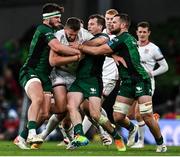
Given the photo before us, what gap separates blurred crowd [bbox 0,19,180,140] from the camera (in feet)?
91.6

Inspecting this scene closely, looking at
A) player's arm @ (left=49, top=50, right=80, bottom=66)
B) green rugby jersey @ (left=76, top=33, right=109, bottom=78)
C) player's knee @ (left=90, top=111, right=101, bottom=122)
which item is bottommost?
player's knee @ (left=90, top=111, right=101, bottom=122)

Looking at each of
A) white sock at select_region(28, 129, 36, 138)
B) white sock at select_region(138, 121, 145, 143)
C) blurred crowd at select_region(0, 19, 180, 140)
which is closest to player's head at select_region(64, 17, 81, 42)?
white sock at select_region(28, 129, 36, 138)

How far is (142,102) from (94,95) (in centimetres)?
85

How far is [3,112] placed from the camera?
2802 cm

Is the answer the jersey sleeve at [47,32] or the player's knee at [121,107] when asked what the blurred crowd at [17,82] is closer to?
the player's knee at [121,107]

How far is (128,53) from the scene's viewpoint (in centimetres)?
1717

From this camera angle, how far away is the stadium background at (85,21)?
28.0m

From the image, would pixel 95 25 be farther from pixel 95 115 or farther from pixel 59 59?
pixel 95 115

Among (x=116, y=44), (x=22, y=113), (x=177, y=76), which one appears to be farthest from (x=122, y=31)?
(x=177, y=76)

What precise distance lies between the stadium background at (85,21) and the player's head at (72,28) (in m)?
8.33

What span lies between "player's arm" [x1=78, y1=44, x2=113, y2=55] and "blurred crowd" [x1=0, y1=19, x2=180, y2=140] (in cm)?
973

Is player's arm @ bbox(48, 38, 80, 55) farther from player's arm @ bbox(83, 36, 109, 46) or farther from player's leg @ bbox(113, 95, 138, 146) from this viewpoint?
player's leg @ bbox(113, 95, 138, 146)

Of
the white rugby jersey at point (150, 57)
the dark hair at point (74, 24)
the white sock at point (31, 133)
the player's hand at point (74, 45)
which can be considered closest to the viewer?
the white sock at point (31, 133)

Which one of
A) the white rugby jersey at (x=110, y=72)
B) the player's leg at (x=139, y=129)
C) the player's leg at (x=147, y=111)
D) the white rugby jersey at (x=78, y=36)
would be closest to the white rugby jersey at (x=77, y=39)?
the white rugby jersey at (x=78, y=36)
